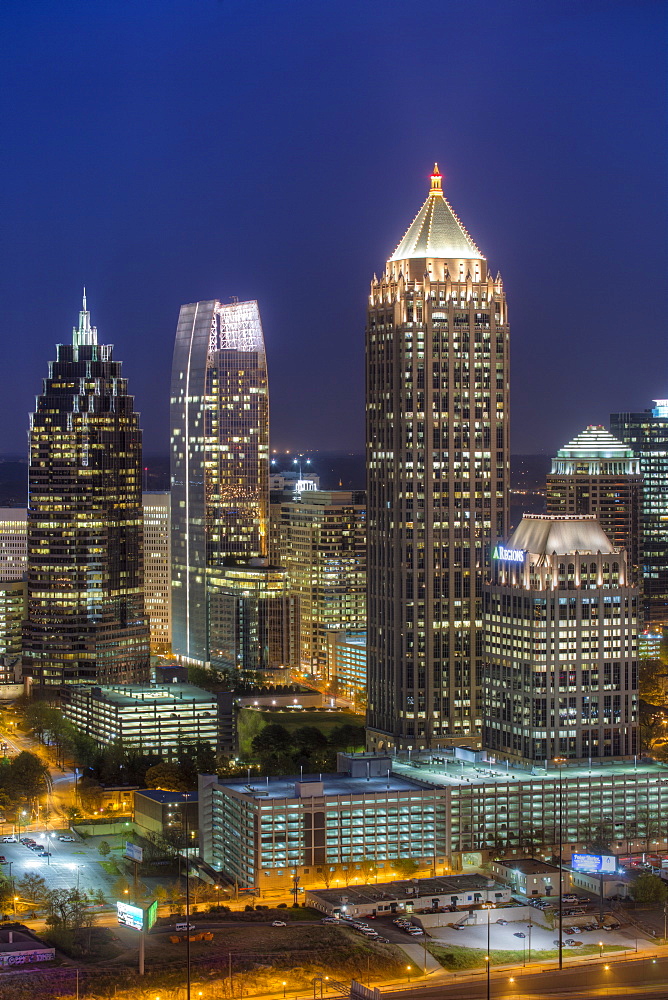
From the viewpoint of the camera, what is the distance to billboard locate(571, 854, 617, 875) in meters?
109

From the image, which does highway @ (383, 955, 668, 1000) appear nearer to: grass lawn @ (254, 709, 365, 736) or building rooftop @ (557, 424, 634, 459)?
grass lawn @ (254, 709, 365, 736)

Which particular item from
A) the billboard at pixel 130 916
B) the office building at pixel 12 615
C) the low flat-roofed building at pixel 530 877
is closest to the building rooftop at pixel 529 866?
the low flat-roofed building at pixel 530 877

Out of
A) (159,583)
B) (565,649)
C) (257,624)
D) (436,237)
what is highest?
(436,237)

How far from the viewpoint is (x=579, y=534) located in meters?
124

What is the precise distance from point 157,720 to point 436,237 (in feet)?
115

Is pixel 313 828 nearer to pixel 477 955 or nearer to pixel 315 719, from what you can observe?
pixel 477 955

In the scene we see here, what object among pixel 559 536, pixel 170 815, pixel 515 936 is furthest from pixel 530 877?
pixel 559 536

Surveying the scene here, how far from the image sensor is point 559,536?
407ft

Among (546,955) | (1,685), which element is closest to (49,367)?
(1,685)

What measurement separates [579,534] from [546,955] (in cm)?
3244

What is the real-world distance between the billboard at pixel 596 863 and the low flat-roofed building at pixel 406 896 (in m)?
4.78

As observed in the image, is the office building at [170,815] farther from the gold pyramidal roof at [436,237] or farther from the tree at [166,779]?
the gold pyramidal roof at [436,237]

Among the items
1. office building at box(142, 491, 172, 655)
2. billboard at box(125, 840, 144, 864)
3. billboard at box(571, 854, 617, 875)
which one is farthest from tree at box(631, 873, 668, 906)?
office building at box(142, 491, 172, 655)

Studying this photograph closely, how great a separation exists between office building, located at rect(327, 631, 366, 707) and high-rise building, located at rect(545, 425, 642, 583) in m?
20.5
